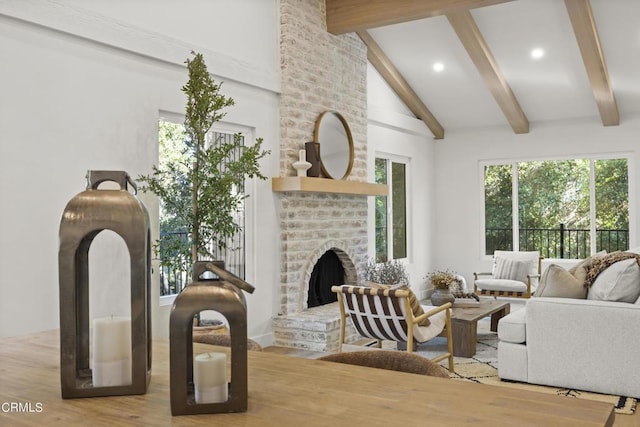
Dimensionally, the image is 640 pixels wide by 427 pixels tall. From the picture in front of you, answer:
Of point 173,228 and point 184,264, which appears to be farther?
point 173,228

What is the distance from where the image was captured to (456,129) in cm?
943

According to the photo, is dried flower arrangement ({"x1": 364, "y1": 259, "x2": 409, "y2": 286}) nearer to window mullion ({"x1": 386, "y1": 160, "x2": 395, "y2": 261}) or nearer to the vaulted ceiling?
window mullion ({"x1": 386, "y1": 160, "x2": 395, "y2": 261})

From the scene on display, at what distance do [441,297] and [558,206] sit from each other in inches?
159

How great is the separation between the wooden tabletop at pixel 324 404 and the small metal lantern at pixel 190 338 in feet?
0.07

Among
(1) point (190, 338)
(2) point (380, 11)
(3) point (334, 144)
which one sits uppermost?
(2) point (380, 11)

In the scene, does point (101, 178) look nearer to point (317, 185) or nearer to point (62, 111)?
point (62, 111)

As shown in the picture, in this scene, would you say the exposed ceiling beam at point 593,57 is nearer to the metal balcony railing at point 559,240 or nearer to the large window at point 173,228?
the metal balcony railing at point 559,240

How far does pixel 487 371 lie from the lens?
184 inches

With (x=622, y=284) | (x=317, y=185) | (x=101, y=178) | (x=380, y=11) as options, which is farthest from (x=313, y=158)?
(x=101, y=178)

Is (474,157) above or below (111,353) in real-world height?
above

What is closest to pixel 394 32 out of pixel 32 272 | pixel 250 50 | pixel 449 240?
pixel 250 50

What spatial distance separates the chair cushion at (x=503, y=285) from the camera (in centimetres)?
754

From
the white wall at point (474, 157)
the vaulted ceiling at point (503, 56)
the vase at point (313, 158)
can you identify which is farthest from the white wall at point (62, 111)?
the white wall at point (474, 157)

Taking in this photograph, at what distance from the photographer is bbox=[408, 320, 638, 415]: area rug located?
387 cm
